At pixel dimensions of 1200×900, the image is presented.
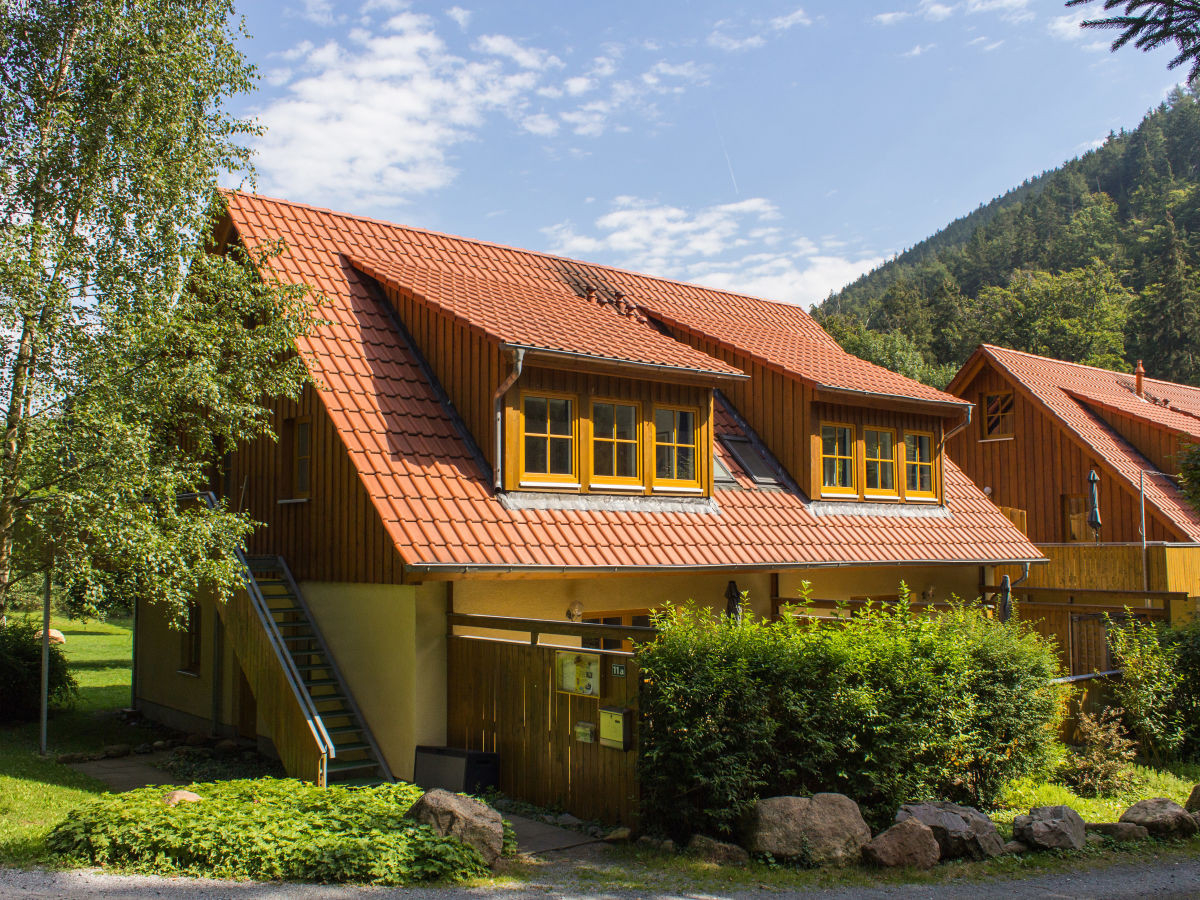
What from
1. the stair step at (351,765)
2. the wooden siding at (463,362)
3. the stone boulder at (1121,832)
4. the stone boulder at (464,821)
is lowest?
the stone boulder at (1121,832)

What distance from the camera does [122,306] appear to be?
11.4m

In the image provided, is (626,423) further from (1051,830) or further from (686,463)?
(1051,830)

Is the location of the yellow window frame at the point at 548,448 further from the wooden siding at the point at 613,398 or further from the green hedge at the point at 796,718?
the green hedge at the point at 796,718

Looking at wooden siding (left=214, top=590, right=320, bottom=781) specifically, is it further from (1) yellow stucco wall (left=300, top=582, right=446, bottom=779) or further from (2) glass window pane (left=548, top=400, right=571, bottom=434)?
(2) glass window pane (left=548, top=400, right=571, bottom=434)

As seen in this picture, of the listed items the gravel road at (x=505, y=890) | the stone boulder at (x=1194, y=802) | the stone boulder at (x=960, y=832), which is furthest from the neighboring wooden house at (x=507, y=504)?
the stone boulder at (x=1194, y=802)

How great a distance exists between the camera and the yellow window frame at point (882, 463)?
16.9 m

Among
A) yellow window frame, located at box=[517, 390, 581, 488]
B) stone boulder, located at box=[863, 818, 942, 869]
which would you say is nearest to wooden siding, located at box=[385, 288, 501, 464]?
yellow window frame, located at box=[517, 390, 581, 488]

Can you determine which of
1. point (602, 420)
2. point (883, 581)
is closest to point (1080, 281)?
point (883, 581)

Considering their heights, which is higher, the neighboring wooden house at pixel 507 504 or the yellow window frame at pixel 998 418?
the yellow window frame at pixel 998 418

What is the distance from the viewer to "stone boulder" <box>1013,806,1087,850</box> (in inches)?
356

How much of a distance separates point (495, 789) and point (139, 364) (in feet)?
20.4

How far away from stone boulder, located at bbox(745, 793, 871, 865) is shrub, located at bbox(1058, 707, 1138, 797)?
189 inches

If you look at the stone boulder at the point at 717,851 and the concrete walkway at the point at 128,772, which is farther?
the concrete walkway at the point at 128,772

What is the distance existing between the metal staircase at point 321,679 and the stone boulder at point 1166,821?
7.98 metres
